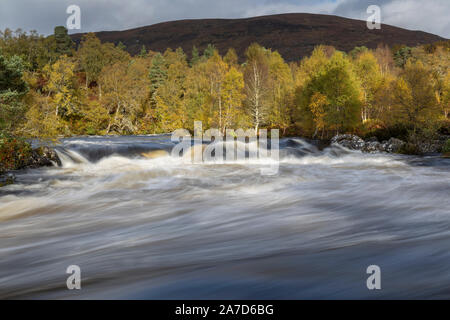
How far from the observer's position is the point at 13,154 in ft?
38.9

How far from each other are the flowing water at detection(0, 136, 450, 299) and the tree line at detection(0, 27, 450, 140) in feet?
35.9

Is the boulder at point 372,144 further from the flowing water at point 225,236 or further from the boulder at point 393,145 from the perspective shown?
the flowing water at point 225,236

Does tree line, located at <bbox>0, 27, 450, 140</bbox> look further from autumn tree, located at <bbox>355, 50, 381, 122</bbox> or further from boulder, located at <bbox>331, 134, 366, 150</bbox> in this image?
boulder, located at <bbox>331, 134, 366, 150</bbox>

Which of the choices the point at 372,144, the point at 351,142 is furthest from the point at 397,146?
the point at 351,142

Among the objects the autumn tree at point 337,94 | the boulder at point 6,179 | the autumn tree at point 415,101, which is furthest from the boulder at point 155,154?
the autumn tree at point 337,94

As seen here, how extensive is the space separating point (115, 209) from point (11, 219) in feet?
6.52

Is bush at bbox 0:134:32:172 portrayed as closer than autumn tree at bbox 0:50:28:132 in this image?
Yes

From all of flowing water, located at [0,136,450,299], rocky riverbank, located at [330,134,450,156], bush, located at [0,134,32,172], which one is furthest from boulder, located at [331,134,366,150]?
bush, located at [0,134,32,172]

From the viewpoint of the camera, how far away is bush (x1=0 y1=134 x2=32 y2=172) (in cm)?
1138

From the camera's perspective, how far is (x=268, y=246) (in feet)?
13.8

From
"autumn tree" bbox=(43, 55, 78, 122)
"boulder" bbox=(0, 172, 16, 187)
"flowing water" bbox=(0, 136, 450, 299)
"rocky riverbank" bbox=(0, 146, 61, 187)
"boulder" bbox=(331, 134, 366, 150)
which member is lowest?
"flowing water" bbox=(0, 136, 450, 299)

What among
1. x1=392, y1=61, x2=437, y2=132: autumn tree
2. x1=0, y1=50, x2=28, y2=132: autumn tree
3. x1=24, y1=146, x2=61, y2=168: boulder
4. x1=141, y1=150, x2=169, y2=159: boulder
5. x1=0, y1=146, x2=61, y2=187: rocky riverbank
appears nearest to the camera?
x1=0, y1=146, x2=61, y2=187: rocky riverbank

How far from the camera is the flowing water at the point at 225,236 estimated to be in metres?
2.94

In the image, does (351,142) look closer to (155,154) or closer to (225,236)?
(155,154)
